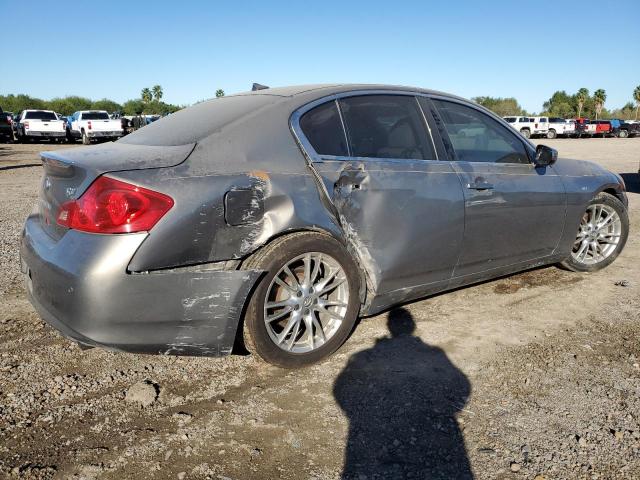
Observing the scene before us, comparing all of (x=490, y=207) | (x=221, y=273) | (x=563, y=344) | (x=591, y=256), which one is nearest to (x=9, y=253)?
(x=221, y=273)

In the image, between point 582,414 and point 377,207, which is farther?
point 377,207

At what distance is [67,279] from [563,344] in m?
2.91

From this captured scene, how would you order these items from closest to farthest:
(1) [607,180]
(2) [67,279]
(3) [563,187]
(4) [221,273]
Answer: (2) [67,279] < (4) [221,273] < (3) [563,187] < (1) [607,180]

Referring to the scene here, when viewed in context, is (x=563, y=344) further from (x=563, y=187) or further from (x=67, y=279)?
(x=67, y=279)

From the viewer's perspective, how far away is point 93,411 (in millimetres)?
2611

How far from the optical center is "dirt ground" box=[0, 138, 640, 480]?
2.21 meters

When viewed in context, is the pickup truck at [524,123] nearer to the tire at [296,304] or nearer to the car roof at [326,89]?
the car roof at [326,89]

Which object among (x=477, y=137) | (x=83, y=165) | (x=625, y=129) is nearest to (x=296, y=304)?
(x=83, y=165)

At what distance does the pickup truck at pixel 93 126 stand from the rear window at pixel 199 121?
25.3m

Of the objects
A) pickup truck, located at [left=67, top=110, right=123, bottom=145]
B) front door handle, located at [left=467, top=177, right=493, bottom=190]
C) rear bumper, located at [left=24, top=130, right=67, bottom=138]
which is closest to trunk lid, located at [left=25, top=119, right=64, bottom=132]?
rear bumper, located at [left=24, top=130, right=67, bottom=138]

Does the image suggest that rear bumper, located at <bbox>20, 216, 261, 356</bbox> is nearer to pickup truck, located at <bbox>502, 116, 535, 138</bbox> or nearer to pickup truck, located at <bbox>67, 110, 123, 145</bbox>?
pickup truck, located at <bbox>67, 110, 123, 145</bbox>

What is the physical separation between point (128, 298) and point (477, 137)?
2.77m

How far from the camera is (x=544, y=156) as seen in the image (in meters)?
4.12

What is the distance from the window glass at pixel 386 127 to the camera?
331cm
